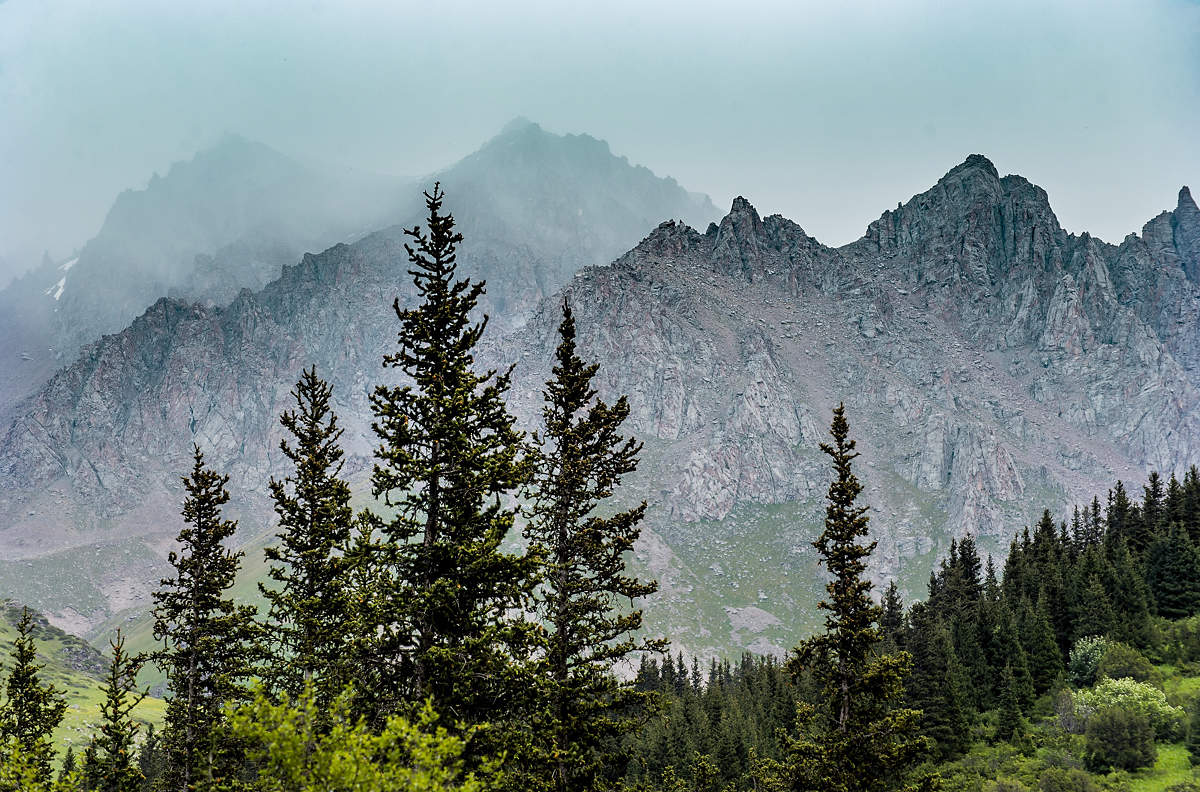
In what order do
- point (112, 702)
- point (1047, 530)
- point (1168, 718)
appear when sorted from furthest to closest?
point (1047, 530) → point (1168, 718) → point (112, 702)

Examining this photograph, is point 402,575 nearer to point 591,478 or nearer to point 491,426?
point 491,426

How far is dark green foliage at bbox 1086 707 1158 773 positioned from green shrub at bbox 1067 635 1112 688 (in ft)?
66.4

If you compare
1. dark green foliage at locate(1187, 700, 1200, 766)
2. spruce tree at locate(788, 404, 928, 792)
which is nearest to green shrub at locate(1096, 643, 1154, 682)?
dark green foliage at locate(1187, 700, 1200, 766)

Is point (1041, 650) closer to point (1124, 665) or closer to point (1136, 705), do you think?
point (1124, 665)

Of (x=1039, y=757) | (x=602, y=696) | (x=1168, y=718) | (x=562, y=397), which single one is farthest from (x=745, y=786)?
(x=562, y=397)

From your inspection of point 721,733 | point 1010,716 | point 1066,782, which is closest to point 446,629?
point 1066,782

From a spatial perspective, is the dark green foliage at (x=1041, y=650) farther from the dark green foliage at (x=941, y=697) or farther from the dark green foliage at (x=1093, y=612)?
the dark green foliage at (x=941, y=697)

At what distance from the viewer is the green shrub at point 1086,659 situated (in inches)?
2445

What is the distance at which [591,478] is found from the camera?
25.7m

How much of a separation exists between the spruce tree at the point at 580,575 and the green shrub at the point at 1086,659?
55728 mm

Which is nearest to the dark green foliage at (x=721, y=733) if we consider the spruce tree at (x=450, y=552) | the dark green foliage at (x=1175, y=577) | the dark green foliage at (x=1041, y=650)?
the dark green foliage at (x=1041, y=650)

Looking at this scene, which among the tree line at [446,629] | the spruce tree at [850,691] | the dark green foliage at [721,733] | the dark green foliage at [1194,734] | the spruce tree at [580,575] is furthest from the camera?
the dark green foliage at [721,733]

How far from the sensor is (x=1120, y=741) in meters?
42.4

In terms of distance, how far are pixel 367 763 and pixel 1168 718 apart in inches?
2081
